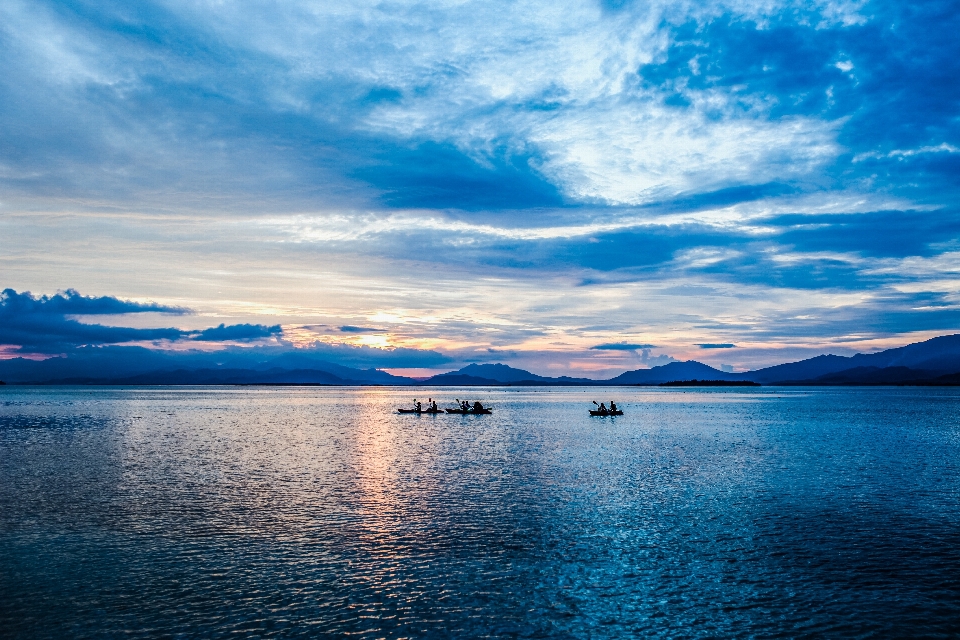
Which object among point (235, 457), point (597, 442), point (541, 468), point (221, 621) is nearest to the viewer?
point (221, 621)

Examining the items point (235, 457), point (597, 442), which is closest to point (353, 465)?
point (235, 457)

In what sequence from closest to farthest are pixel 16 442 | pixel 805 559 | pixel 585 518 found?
pixel 805 559
pixel 585 518
pixel 16 442

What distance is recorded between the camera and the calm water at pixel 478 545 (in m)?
19.5

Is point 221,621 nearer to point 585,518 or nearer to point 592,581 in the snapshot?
point 592,581

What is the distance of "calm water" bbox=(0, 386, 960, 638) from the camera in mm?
19453

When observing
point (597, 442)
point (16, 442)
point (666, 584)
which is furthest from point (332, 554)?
point (16, 442)

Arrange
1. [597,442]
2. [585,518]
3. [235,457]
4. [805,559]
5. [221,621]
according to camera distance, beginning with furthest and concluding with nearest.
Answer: [597,442] → [235,457] → [585,518] → [805,559] → [221,621]

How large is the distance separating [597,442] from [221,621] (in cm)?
5704

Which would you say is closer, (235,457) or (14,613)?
(14,613)

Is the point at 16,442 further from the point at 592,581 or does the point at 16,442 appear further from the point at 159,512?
the point at 592,581

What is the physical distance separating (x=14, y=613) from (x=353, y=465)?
3281 cm

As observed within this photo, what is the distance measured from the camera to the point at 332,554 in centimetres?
2567

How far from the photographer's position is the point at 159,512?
3331 cm

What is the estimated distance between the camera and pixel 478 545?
88.9 ft
